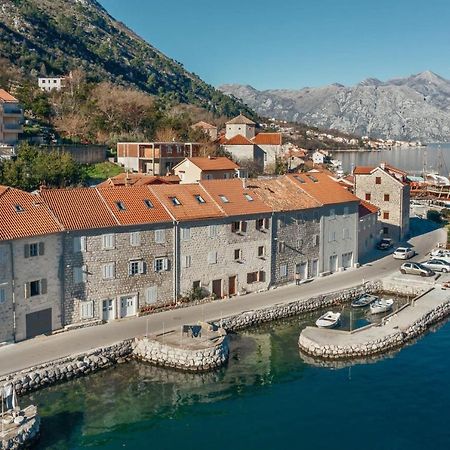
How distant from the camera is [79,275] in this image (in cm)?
3481

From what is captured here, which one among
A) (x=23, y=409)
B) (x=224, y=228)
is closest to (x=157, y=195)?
Result: (x=224, y=228)

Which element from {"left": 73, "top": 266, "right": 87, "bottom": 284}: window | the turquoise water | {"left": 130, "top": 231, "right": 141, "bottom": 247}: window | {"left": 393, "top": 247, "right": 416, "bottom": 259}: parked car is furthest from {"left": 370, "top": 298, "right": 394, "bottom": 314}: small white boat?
{"left": 73, "top": 266, "right": 87, "bottom": 284}: window

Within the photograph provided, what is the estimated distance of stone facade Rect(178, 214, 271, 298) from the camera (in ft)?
130

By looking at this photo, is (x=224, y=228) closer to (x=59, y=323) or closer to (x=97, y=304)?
(x=97, y=304)

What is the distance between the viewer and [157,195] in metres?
40.4

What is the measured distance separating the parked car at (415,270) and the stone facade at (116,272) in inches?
812

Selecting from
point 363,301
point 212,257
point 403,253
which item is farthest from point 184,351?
point 403,253

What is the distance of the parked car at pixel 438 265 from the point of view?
50.9m

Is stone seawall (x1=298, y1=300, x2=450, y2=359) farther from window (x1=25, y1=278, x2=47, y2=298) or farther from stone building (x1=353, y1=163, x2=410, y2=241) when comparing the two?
stone building (x1=353, y1=163, x2=410, y2=241)

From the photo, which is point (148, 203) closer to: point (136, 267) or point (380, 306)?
point (136, 267)

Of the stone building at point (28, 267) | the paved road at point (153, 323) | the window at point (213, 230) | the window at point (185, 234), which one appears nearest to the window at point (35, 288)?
the stone building at point (28, 267)

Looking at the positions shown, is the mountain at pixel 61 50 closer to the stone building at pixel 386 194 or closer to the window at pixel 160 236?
the stone building at pixel 386 194

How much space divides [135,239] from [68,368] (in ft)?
32.4

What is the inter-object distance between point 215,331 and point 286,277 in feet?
40.6
